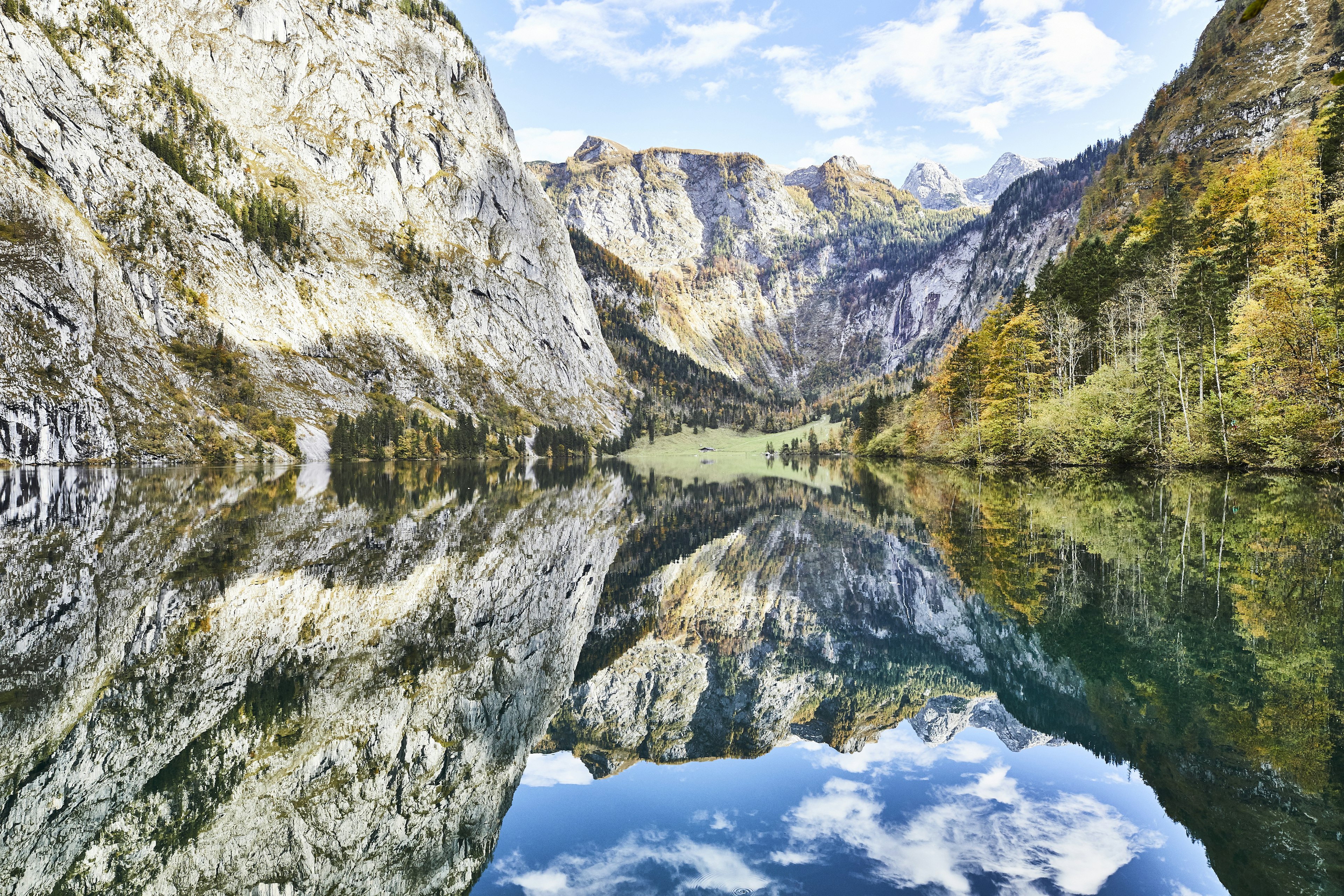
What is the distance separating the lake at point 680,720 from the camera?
6824 mm

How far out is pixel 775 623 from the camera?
50.6 ft

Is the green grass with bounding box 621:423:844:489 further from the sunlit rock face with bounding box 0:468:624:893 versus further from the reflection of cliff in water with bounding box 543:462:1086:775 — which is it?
the sunlit rock face with bounding box 0:468:624:893

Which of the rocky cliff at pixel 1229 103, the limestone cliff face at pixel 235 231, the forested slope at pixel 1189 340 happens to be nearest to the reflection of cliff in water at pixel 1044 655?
the forested slope at pixel 1189 340

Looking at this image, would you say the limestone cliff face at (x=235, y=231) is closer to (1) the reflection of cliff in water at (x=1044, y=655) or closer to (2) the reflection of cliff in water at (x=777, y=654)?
(2) the reflection of cliff in water at (x=777, y=654)

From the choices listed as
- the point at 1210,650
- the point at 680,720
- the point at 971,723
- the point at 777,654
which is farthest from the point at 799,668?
the point at 1210,650

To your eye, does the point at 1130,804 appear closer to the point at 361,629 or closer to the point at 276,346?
the point at 361,629

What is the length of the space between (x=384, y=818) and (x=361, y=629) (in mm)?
5915

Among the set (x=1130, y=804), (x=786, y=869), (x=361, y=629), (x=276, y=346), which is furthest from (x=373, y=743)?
(x=276, y=346)

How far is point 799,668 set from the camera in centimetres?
1264

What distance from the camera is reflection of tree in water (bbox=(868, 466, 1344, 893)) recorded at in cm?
652

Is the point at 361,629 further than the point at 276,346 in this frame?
No

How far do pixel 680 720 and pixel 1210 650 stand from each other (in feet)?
27.4

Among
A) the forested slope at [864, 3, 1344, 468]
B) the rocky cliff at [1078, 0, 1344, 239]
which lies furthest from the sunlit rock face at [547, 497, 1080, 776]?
the rocky cliff at [1078, 0, 1344, 239]

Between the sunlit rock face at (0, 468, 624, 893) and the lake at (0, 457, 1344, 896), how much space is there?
0.18 ft
